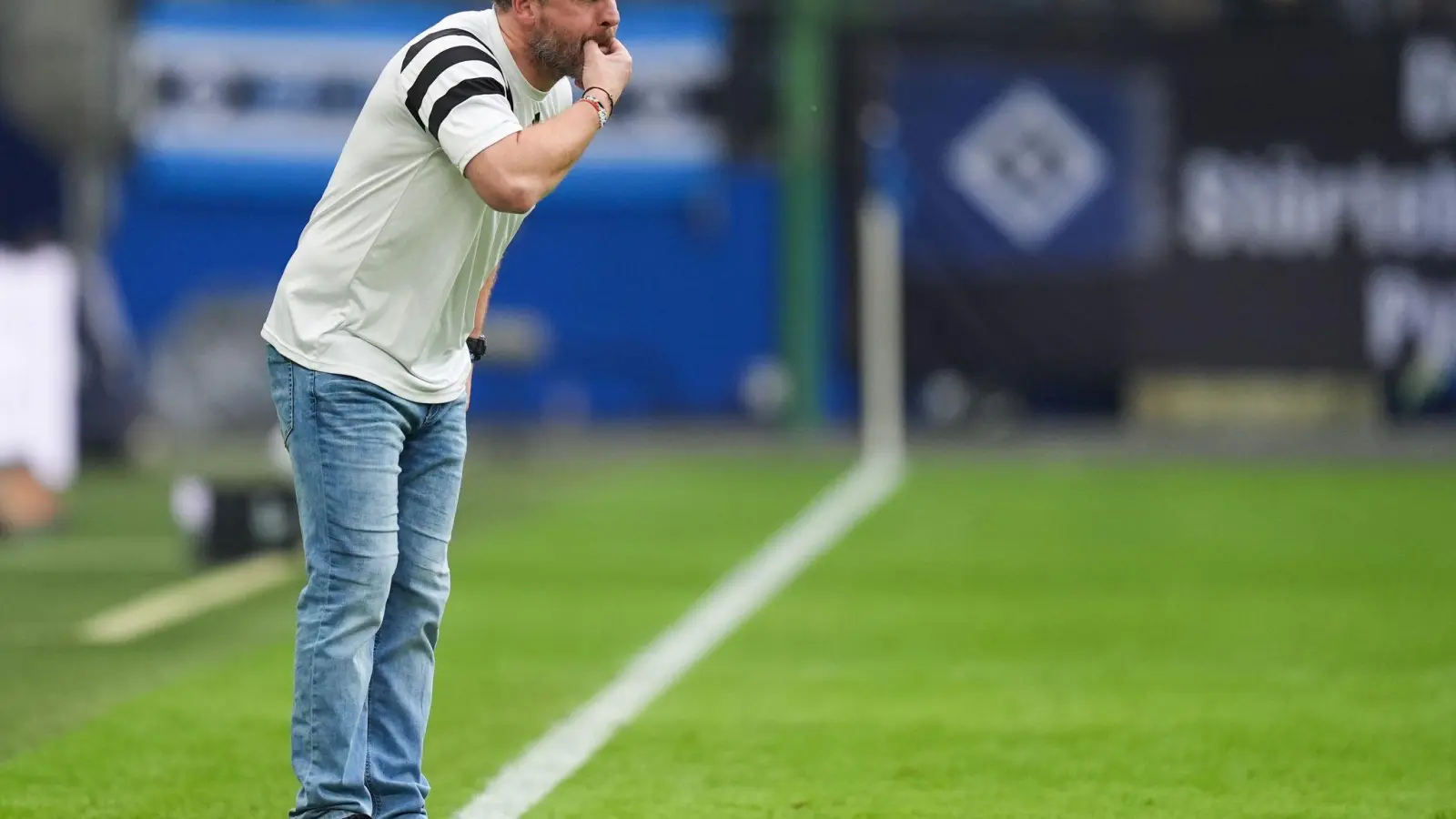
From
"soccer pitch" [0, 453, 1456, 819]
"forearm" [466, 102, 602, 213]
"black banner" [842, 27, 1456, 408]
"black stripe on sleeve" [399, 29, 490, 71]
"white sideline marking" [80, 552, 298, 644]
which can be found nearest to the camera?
"forearm" [466, 102, 602, 213]

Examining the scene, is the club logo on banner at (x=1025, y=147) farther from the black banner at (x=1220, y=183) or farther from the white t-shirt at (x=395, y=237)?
the white t-shirt at (x=395, y=237)

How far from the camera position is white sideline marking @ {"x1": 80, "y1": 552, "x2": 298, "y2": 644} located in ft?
30.7

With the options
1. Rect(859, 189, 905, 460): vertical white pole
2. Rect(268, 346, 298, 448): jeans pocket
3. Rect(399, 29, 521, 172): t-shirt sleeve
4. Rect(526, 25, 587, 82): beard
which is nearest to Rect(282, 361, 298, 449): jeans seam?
Rect(268, 346, 298, 448): jeans pocket

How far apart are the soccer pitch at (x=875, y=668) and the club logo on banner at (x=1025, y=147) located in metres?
5.56

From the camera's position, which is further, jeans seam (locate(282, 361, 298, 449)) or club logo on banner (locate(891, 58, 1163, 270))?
club logo on banner (locate(891, 58, 1163, 270))

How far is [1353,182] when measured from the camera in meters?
20.0

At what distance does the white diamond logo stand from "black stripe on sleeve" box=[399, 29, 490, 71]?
1532 centimetres

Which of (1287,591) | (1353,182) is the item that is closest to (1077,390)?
(1353,182)

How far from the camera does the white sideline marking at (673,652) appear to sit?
618 cm

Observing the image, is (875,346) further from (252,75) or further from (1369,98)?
(252,75)

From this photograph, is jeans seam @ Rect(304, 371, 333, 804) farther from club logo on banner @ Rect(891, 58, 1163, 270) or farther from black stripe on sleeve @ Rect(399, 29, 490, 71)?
club logo on banner @ Rect(891, 58, 1163, 270)

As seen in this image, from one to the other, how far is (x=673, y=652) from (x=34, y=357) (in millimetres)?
7463

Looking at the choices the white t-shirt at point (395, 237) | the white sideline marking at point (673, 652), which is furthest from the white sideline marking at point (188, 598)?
the white t-shirt at point (395, 237)

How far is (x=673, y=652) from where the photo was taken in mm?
8734
